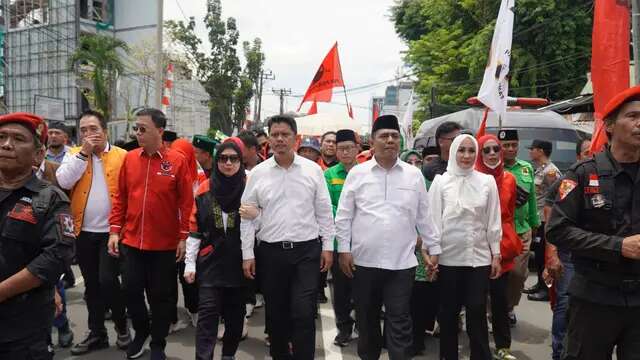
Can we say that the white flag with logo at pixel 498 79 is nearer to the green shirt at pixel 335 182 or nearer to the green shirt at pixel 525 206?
the green shirt at pixel 525 206

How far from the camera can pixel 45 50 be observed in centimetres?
4216

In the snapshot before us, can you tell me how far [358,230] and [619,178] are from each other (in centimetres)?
190

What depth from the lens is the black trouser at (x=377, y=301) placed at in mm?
3871

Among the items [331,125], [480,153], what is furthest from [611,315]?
[331,125]

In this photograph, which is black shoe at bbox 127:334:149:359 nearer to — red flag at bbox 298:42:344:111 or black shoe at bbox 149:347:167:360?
black shoe at bbox 149:347:167:360

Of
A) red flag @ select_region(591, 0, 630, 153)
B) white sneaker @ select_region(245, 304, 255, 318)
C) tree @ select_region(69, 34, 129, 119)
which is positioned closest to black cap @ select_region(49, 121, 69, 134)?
white sneaker @ select_region(245, 304, 255, 318)

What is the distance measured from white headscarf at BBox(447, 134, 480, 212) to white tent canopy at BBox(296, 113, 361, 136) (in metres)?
7.12

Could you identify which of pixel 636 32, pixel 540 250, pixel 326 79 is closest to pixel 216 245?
pixel 540 250

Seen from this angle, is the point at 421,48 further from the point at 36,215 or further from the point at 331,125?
the point at 36,215

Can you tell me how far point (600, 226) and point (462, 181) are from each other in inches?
56.9

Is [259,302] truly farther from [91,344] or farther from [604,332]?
[604,332]

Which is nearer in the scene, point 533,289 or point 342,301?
point 342,301

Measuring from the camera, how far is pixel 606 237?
8.77 ft

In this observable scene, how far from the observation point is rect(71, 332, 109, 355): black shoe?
4.62 metres
